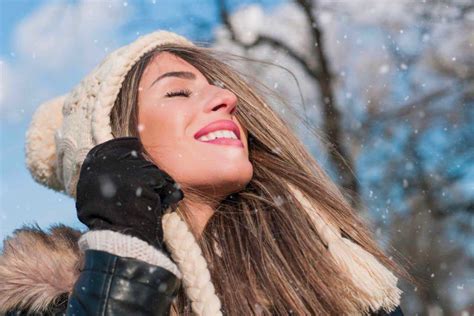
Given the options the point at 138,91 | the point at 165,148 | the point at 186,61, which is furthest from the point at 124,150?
the point at 186,61

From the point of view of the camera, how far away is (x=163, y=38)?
3197 millimetres

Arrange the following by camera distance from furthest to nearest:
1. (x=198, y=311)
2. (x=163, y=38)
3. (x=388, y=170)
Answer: (x=388, y=170), (x=163, y=38), (x=198, y=311)

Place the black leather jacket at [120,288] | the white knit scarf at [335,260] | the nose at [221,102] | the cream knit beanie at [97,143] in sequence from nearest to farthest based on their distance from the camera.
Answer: the black leather jacket at [120,288] < the cream knit beanie at [97,143] < the white knit scarf at [335,260] < the nose at [221,102]

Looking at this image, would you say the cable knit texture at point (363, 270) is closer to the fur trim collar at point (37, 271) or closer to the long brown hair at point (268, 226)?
the long brown hair at point (268, 226)

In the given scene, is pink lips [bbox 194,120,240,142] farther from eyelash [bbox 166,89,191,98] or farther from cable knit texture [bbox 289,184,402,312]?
cable knit texture [bbox 289,184,402,312]

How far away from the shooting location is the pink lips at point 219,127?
2717 mm

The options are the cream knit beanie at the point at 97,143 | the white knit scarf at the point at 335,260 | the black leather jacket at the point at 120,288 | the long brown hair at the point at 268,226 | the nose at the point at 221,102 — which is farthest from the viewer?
the nose at the point at 221,102

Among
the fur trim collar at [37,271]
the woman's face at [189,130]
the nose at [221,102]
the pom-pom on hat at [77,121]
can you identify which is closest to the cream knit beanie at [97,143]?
the pom-pom on hat at [77,121]

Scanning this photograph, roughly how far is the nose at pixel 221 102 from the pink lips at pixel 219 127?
0.20ft

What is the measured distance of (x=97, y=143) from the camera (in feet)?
9.29

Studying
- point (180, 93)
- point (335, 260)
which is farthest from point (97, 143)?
point (335, 260)

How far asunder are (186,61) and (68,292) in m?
1.06

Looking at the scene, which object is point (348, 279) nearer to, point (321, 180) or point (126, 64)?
point (321, 180)

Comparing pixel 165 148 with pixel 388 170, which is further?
pixel 388 170
